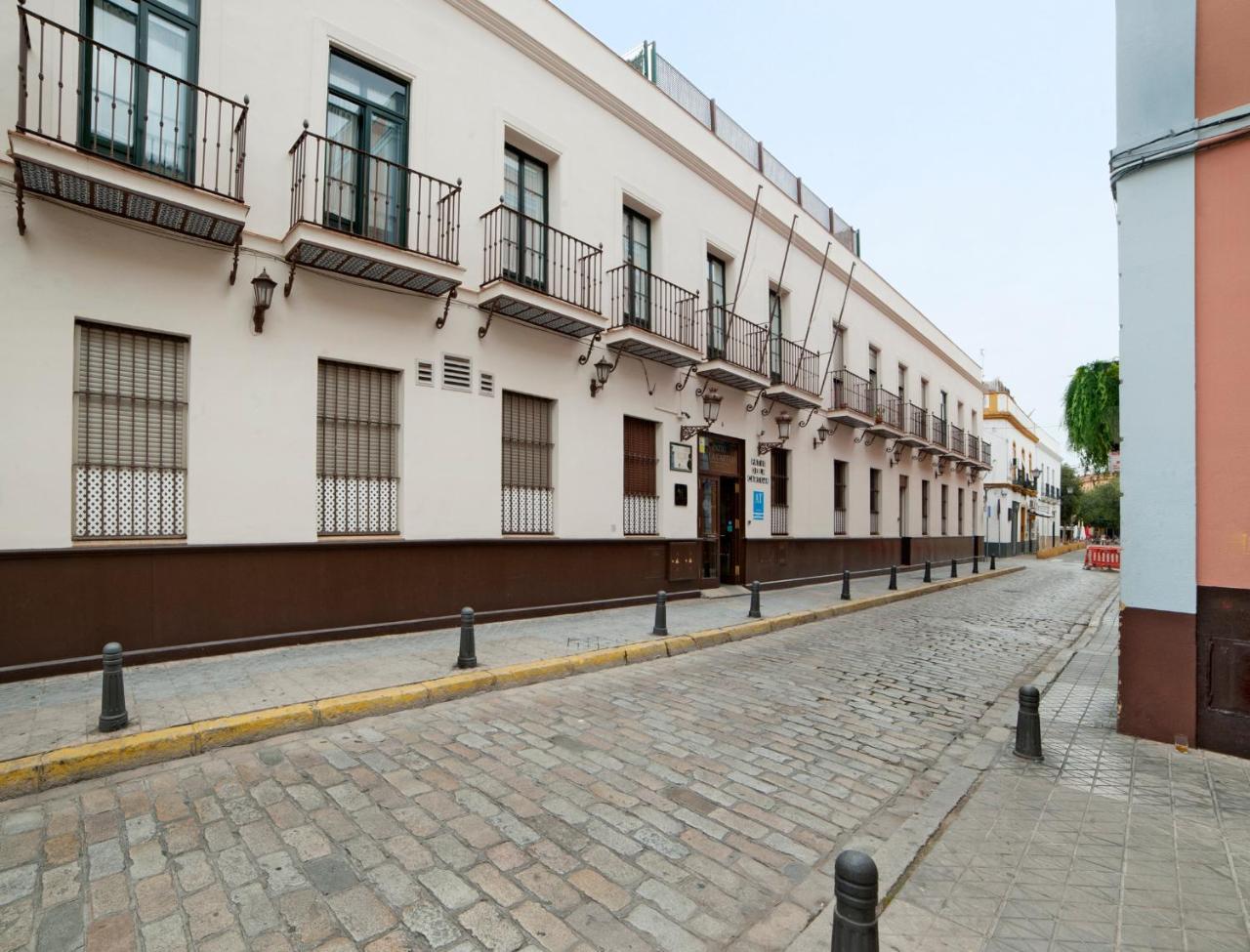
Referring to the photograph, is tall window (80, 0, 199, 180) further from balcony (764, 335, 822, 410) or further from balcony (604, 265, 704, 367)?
balcony (764, 335, 822, 410)

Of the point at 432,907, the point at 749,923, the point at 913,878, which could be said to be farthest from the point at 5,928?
the point at 913,878

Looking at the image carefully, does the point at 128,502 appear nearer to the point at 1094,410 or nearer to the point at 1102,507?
the point at 1094,410

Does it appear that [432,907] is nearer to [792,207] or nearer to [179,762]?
[179,762]

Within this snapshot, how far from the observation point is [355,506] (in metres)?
8.00

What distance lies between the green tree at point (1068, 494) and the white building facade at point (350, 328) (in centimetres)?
6061

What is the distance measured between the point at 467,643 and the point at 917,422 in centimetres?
2067

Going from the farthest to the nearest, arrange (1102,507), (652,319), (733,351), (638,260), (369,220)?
(1102,507)
(733,351)
(638,260)
(652,319)
(369,220)

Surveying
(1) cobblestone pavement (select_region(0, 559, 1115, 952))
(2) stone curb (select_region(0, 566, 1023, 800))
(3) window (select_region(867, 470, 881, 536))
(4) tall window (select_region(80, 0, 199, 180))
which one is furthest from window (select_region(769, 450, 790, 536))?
(4) tall window (select_region(80, 0, 199, 180))

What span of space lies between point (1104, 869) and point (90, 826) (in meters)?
A: 5.23

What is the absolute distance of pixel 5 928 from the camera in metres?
2.60

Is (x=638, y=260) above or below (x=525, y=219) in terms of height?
above

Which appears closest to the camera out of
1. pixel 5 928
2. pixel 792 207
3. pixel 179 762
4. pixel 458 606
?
pixel 5 928

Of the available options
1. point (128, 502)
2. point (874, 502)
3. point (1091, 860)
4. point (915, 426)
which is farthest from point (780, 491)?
point (128, 502)

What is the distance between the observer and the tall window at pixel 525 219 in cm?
984
